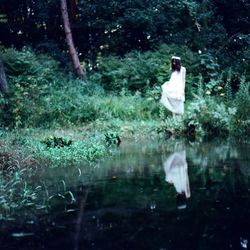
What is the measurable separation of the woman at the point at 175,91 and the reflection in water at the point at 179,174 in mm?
4605

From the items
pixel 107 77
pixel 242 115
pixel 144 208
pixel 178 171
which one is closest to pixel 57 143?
pixel 178 171

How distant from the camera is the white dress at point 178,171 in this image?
7.27 metres

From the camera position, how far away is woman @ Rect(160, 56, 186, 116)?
1503cm

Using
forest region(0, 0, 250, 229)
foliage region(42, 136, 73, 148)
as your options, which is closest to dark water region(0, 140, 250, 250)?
forest region(0, 0, 250, 229)

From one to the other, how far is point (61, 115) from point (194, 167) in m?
7.40

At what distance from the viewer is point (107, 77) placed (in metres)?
20.2

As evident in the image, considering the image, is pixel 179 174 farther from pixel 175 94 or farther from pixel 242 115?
pixel 175 94

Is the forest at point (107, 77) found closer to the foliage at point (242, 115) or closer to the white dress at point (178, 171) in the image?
the foliage at point (242, 115)

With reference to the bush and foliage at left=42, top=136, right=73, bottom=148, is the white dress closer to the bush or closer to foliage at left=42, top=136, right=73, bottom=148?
foliage at left=42, top=136, right=73, bottom=148

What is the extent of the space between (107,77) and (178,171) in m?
12.2

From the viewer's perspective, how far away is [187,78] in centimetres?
1869

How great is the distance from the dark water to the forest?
71 centimetres

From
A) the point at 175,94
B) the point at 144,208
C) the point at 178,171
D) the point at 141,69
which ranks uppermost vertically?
the point at 141,69

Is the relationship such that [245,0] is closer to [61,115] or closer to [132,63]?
[132,63]
